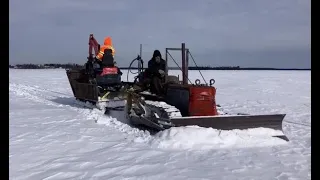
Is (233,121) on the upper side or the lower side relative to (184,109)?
lower

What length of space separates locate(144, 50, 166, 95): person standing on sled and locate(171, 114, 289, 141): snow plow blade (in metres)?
1.97

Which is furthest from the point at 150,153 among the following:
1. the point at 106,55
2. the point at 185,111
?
the point at 106,55

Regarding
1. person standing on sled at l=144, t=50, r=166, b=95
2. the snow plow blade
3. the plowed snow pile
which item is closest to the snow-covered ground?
the plowed snow pile

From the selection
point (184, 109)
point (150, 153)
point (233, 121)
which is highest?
point (184, 109)

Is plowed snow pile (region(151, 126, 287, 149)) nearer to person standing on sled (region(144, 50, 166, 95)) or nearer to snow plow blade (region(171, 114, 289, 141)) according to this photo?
snow plow blade (region(171, 114, 289, 141))

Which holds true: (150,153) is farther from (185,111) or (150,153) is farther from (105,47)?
(105,47)

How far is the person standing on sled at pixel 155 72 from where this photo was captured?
→ 7.66 m

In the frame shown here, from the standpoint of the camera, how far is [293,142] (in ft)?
19.0

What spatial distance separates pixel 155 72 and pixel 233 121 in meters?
2.44

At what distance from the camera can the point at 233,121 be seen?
5.88 metres

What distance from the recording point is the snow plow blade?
577cm

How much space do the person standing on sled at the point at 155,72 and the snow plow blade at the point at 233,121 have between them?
1968mm
